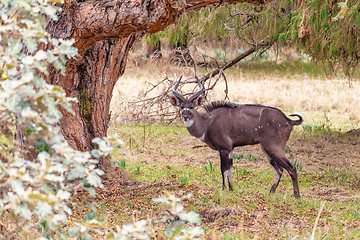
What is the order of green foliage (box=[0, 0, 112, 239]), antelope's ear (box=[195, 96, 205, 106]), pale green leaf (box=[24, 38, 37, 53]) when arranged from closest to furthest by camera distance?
green foliage (box=[0, 0, 112, 239]) → pale green leaf (box=[24, 38, 37, 53]) → antelope's ear (box=[195, 96, 205, 106])

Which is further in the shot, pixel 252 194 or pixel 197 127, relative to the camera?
pixel 197 127

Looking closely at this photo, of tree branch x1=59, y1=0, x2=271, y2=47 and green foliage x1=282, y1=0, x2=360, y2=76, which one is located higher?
tree branch x1=59, y1=0, x2=271, y2=47

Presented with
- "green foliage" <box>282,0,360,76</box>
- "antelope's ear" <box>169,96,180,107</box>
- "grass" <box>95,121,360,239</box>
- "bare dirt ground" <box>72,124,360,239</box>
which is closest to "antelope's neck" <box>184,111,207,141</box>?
"antelope's ear" <box>169,96,180,107</box>

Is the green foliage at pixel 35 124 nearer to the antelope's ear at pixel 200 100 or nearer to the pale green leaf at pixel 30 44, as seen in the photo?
the pale green leaf at pixel 30 44

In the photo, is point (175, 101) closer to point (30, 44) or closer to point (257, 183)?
point (257, 183)

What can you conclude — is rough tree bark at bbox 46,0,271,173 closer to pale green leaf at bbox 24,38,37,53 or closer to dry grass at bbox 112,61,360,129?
pale green leaf at bbox 24,38,37,53

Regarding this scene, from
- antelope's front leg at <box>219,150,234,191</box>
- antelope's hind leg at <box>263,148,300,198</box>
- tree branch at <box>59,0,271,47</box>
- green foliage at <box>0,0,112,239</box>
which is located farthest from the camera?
antelope's front leg at <box>219,150,234,191</box>

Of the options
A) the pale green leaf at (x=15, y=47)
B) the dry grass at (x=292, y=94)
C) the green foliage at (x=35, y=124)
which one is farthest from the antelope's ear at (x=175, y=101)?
the pale green leaf at (x=15, y=47)

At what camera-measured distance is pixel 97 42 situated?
6.36 meters

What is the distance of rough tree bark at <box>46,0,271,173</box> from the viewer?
538 centimetres

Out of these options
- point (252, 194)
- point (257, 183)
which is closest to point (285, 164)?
point (252, 194)

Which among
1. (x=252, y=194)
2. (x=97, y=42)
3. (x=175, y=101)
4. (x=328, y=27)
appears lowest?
(x=252, y=194)

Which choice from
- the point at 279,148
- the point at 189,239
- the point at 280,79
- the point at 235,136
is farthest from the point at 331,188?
the point at 280,79

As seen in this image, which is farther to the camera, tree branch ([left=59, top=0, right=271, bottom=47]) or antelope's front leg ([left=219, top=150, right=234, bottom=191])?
antelope's front leg ([left=219, top=150, right=234, bottom=191])
